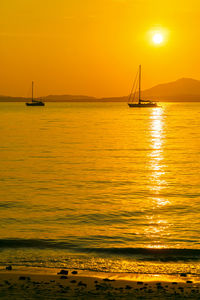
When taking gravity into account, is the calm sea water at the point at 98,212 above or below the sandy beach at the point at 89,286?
below

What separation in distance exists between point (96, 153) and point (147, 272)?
112ft

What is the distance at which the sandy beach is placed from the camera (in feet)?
30.7

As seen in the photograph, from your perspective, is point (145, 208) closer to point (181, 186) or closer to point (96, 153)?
point (181, 186)

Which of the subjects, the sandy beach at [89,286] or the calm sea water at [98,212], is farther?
the calm sea water at [98,212]

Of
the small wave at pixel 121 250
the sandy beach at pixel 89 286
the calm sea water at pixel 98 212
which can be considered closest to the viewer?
the sandy beach at pixel 89 286

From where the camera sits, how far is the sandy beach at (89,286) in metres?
9.35

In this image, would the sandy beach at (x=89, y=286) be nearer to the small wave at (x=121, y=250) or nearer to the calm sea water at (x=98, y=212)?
the calm sea water at (x=98, y=212)

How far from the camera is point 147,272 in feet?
38.3

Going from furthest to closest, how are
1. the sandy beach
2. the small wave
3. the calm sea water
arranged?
the calm sea water, the small wave, the sandy beach

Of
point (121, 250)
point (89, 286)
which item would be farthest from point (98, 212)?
point (89, 286)

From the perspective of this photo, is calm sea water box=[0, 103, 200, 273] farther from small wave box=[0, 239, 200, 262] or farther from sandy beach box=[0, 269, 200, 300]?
sandy beach box=[0, 269, 200, 300]

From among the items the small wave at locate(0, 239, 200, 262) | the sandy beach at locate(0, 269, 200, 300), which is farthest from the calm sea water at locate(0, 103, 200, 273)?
the sandy beach at locate(0, 269, 200, 300)

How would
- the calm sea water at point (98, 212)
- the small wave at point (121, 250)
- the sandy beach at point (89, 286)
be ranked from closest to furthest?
the sandy beach at point (89, 286) < the small wave at point (121, 250) < the calm sea water at point (98, 212)

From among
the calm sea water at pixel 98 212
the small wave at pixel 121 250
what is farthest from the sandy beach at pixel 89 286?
the small wave at pixel 121 250
